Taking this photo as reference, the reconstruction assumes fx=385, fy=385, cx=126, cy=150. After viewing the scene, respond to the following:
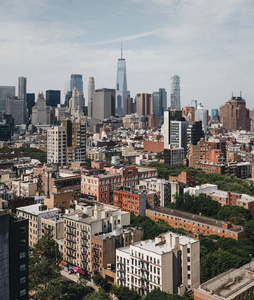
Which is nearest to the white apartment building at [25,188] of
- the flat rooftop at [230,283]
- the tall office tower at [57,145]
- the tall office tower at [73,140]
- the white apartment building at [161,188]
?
the white apartment building at [161,188]

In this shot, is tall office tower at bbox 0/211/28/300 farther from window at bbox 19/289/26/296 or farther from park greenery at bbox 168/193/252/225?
park greenery at bbox 168/193/252/225

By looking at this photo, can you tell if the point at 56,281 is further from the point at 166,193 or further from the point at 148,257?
the point at 166,193

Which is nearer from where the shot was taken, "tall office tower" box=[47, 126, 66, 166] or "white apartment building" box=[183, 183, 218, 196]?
"white apartment building" box=[183, 183, 218, 196]

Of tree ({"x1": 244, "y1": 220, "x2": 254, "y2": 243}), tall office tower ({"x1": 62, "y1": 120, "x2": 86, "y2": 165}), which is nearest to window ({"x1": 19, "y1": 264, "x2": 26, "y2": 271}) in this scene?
tree ({"x1": 244, "y1": 220, "x2": 254, "y2": 243})

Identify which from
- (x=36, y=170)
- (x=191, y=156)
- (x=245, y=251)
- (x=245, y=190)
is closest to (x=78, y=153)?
(x=36, y=170)

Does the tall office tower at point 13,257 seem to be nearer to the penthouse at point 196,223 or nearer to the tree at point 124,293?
the tree at point 124,293

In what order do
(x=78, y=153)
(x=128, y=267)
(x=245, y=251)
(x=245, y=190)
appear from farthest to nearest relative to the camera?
(x=78, y=153) < (x=245, y=190) < (x=245, y=251) < (x=128, y=267)

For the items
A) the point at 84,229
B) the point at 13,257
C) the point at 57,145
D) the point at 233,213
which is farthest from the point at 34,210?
the point at 57,145
